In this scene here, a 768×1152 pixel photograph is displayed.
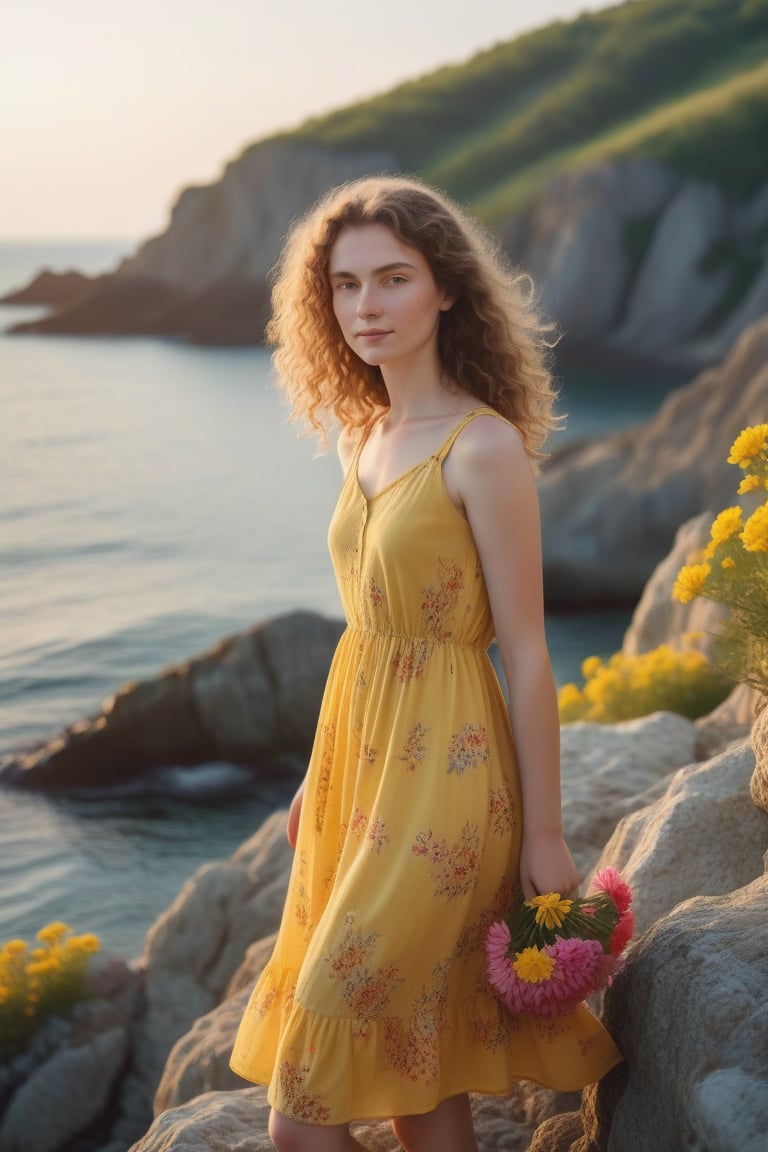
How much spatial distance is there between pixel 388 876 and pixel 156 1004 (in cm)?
404

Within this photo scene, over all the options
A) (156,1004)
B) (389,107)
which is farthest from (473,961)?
(389,107)

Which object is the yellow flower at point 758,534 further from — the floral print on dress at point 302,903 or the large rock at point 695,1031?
the floral print on dress at point 302,903

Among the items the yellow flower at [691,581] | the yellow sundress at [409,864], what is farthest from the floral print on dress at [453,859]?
the yellow flower at [691,581]

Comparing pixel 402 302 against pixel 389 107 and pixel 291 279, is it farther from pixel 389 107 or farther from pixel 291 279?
pixel 389 107

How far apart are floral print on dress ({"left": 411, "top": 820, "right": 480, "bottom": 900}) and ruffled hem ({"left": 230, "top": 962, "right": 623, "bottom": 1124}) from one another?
0.87 feet

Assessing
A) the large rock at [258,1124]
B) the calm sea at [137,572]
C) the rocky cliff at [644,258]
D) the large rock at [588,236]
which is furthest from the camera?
the large rock at [588,236]

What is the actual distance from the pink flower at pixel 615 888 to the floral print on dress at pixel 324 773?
63cm

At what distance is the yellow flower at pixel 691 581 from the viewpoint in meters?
2.92

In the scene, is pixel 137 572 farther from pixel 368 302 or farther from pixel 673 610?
pixel 368 302

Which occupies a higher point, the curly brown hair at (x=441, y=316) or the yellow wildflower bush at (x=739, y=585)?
the curly brown hair at (x=441, y=316)

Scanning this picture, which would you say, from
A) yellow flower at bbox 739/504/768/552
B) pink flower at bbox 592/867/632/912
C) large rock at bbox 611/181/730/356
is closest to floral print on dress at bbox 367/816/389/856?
pink flower at bbox 592/867/632/912

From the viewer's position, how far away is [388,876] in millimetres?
2602

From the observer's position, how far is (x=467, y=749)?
8.81ft

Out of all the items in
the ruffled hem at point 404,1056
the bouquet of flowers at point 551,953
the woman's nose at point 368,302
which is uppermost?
the woman's nose at point 368,302
